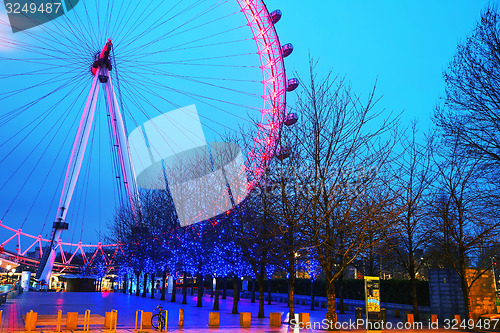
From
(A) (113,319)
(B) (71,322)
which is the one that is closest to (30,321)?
(B) (71,322)

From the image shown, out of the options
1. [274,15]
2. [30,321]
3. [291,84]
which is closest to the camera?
[30,321]

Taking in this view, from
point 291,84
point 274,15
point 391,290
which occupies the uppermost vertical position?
point 274,15

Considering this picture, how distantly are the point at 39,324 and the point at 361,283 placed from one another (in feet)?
87.4

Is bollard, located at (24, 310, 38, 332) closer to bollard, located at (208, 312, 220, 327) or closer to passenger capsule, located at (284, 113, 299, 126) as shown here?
Answer: bollard, located at (208, 312, 220, 327)

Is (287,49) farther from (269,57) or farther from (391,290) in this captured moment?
(391,290)

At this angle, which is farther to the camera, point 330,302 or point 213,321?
point 213,321

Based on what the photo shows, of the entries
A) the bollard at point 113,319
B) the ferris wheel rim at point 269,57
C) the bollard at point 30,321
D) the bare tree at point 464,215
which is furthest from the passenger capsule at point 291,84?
the bollard at point 30,321

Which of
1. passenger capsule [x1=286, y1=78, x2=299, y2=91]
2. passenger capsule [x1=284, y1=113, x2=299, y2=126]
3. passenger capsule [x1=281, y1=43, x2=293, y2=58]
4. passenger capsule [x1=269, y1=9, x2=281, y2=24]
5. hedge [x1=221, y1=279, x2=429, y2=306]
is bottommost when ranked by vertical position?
hedge [x1=221, y1=279, x2=429, y2=306]

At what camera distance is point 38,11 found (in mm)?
26766

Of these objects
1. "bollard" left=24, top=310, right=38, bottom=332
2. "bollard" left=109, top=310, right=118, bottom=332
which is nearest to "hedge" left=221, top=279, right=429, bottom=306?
"bollard" left=109, top=310, right=118, bottom=332

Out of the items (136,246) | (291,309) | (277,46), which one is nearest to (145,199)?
(136,246)

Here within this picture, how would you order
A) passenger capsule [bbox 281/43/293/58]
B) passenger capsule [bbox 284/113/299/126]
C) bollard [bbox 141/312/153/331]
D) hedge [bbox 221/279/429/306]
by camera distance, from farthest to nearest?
passenger capsule [bbox 281/43/293/58]
passenger capsule [bbox 284/113/299/126]
hedge [bbox 221/279/429/306]
bollard [bbox 141/312/153/331]

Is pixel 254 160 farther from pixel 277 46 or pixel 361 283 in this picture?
pixel 361 283

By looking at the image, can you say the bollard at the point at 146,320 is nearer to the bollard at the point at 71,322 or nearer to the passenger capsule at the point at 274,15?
the bollard at the point at 71,322
